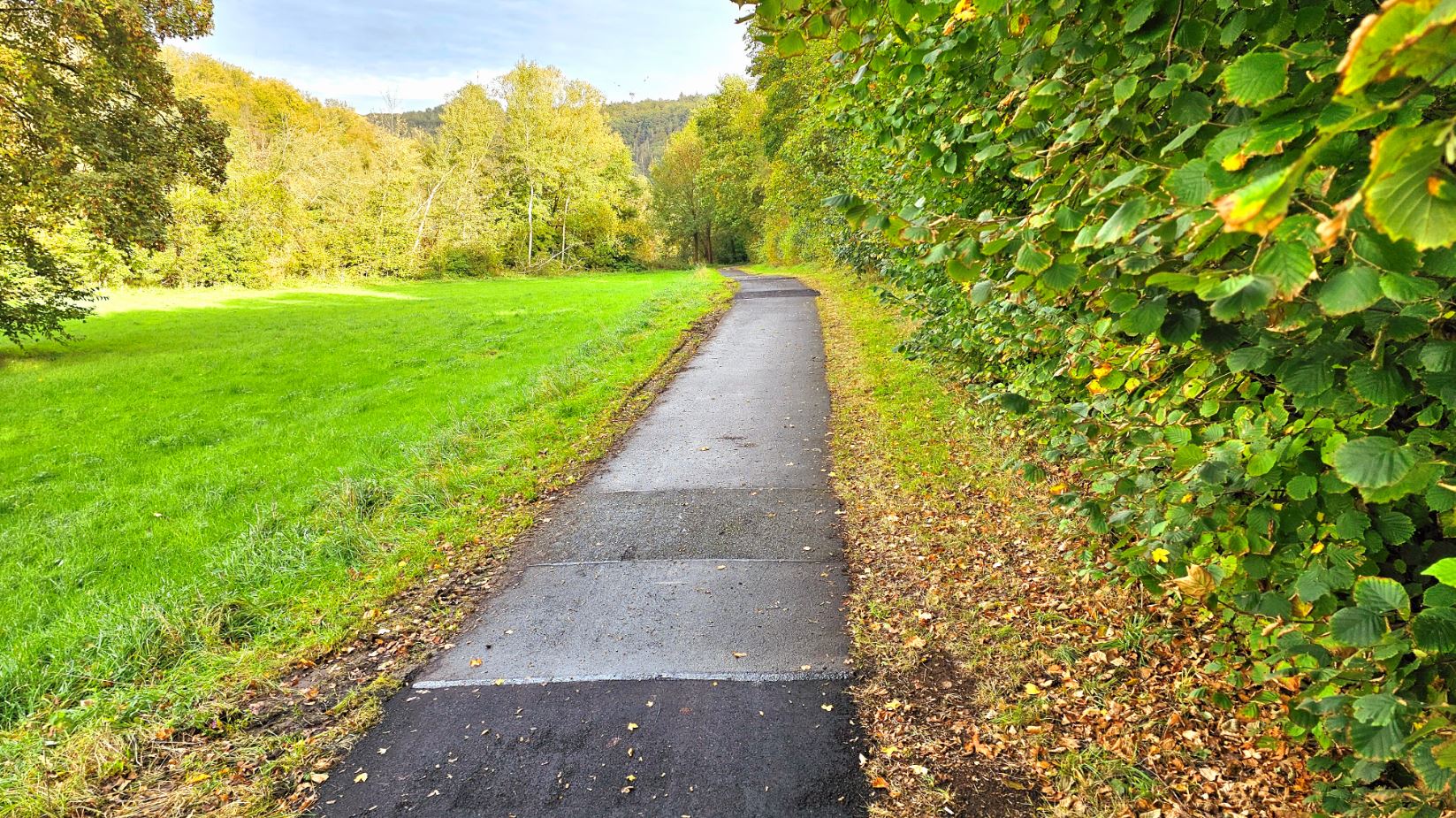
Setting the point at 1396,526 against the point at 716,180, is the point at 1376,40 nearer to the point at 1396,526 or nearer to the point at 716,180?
the point at 1396,526

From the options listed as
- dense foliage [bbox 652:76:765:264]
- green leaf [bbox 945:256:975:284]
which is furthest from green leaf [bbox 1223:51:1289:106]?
dense foliage [bbox 652:76:765:264]

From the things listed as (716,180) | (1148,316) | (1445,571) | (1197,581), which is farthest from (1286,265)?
(716,180)

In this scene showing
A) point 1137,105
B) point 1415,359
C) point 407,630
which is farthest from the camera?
point 407,630

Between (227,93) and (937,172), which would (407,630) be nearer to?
(937,172)

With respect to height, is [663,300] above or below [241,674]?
above

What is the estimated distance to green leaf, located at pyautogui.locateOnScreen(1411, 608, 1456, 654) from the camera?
1429 millimetres

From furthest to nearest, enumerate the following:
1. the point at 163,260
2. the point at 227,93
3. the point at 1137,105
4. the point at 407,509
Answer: the point at 227,93 < the point at 163,260 < the point at 407,509 < the point at 1137,105

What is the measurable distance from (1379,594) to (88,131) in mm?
17502

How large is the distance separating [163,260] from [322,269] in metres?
6.78

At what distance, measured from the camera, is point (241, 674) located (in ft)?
12.3

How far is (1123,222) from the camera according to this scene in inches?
50.3

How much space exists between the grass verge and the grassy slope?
3283 millimetres

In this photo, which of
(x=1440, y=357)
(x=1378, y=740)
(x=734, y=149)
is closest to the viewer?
(x=1440, y=357)

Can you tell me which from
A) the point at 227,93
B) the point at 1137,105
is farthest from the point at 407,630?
the point at 227,93
